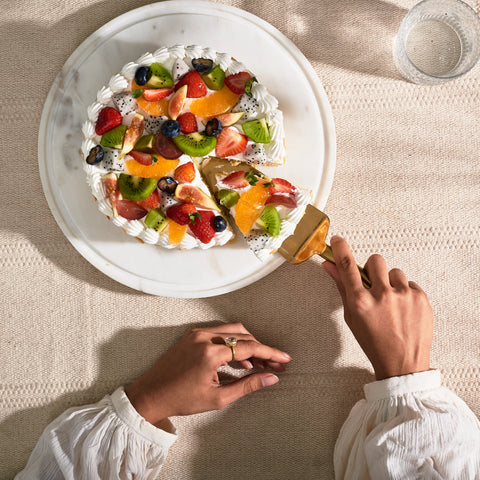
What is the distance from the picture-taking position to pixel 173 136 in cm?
117

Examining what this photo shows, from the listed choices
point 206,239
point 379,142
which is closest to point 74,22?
point 206,239

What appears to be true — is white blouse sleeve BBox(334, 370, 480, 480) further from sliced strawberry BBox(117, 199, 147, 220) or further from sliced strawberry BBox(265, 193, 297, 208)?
sliced strawberry BBox(117, 199, 147, 220)

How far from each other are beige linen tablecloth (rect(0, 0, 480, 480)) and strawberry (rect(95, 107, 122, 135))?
0.40m

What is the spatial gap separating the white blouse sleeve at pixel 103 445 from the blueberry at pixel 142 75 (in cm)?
95

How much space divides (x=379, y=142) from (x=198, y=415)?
1084mm

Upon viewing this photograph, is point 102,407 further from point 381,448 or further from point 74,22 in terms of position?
point 74,22

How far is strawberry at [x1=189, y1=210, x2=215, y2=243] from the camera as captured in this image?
3.95 ft

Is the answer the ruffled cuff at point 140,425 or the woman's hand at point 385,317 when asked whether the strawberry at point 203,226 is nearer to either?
the woman's hand at point 385,317

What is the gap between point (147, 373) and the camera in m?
1.43

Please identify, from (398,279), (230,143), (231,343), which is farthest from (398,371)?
(230,143)

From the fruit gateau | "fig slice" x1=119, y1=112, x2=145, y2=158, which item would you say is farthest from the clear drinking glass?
"fig slice" x1=119, y1=112, x2=145, y2=158

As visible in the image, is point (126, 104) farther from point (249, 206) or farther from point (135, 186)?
point (249, 206)

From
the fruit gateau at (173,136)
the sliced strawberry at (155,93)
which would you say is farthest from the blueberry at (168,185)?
the sliced strawberry at (155,93)

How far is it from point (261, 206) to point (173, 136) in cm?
30
